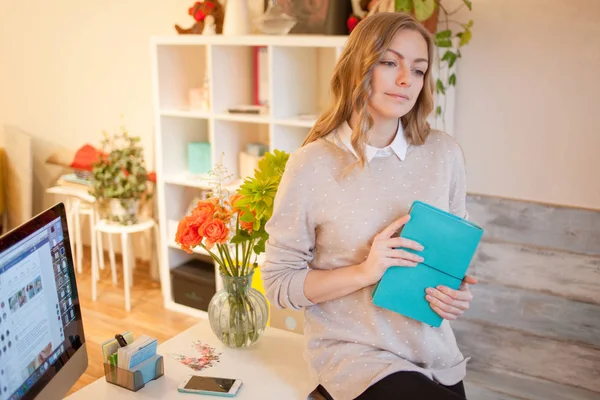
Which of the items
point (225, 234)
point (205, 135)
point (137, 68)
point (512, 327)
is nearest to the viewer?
point (225, 234)

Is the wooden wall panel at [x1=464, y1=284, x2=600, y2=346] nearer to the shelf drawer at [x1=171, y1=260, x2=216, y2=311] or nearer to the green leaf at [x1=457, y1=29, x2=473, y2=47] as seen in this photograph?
the green leaf at [x1=457, y1=29, x2=473, y2=47]

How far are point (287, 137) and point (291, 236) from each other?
73.4 inches

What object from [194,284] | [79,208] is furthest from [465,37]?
[79,208]

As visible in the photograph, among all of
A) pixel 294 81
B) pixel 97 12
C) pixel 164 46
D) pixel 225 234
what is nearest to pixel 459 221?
pixel 225 234

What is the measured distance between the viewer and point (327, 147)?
1.54m

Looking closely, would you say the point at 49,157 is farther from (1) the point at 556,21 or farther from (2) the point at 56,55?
(1) the point at 556,21

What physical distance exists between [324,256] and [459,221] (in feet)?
1.04

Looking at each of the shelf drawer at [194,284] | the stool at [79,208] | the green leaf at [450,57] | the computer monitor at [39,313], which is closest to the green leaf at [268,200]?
the computer monitor at [39,313]

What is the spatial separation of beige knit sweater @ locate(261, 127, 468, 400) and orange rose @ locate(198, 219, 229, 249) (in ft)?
0.53

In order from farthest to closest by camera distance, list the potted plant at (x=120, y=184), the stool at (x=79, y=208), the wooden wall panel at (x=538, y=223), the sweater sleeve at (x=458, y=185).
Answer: the stool at (x=79, y=208)
the potted plant at (x=120, y=184)
the wooden wall panel at (x=538, y=223)
the sweater sleeve at (x=458, y=185)

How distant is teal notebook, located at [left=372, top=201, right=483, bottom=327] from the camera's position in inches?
55.1

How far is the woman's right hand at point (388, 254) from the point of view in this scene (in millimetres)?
1398

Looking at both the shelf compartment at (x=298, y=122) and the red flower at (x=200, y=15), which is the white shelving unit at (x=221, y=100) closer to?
the shelf compartment at (x=298, y=122)

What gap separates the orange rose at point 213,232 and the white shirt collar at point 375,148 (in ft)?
1.24
